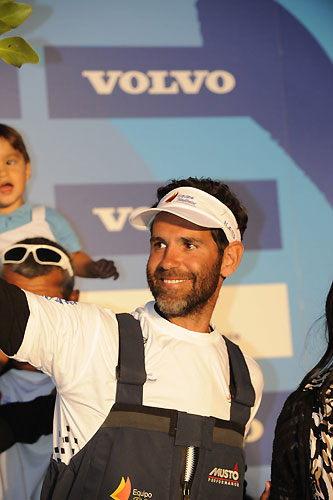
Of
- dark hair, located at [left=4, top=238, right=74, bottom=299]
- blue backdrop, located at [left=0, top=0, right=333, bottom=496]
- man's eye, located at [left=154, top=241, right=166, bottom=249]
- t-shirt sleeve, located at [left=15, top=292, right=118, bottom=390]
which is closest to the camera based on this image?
t-shirt sleeve, located at [left=15, top=292, right=118, bottom=390]

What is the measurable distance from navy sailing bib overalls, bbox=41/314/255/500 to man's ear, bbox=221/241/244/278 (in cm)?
36

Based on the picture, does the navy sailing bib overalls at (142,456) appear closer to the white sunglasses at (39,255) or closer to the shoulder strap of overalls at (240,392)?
the shoulder strap of overalls at (240,392)

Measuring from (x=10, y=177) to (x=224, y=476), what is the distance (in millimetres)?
1446

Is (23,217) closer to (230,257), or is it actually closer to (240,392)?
(230,257)

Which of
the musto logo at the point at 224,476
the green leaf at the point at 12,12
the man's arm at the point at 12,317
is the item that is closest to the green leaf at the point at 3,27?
the green leaf at the point at 12,12

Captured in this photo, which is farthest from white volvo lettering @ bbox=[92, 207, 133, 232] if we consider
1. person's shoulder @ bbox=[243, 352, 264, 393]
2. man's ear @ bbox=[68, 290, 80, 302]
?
person's shoulder @ bbox=[243, 352, 264, 393]

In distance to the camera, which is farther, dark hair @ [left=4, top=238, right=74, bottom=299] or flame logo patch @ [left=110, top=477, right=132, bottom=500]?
dark hair @ [left=4, top=238, right=74, bottom=299]

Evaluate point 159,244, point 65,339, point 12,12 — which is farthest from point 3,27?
point 159,244

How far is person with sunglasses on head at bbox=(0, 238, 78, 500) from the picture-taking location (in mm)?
2473

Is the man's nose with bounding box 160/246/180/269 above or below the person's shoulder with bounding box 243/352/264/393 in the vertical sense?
above

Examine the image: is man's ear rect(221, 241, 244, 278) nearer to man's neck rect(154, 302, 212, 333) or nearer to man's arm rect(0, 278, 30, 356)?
man's neck rect(154, 302, 212, 333)

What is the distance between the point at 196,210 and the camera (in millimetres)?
1880

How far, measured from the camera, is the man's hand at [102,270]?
2703mm

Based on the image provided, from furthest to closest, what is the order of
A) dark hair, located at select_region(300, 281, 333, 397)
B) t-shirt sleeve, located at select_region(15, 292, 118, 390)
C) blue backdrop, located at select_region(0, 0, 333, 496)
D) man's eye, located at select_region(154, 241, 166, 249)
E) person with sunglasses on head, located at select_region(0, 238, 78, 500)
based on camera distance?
blue backdrop, located at select_region(0, 0, 333, 496) → person with sunglasses on head, located at select_region(0, 238, 78, 500) → man's eye, located at select_region(154, 241, 166, 249) → t-shirt sleeve, located at select_region(15, 292, 118, 390) → dark hair, located at select_region(300, 281, 333, 397)
